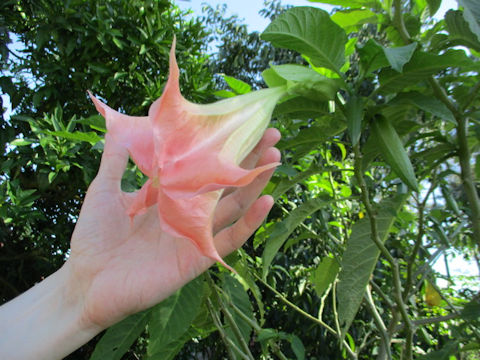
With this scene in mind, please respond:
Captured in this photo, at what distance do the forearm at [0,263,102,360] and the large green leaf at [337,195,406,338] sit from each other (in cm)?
39

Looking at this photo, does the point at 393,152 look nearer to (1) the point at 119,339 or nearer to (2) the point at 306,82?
(2) the point at 306,82

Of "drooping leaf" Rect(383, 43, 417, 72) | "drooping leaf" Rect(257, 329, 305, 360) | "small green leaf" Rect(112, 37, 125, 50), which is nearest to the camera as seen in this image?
"drooping leaf" Rect(383, 43, 417, 72)

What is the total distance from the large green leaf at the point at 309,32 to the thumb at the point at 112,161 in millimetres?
269

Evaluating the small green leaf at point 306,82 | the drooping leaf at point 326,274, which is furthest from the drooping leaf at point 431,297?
the small green leaf at point 306,82

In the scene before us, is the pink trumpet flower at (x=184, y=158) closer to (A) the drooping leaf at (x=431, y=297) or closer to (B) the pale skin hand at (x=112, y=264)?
(B) the pale skin hand at (x=112, y=264)

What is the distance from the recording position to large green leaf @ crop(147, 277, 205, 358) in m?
0.66

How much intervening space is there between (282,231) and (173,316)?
0.23 meters

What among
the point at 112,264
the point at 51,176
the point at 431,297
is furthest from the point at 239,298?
the point at 431,297

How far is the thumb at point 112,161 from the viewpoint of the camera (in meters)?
0.62

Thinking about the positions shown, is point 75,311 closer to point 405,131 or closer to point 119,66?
point 405,131

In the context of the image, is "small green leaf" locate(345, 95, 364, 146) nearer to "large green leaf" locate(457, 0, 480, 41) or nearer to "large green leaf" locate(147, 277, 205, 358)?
"large green leaf" locate(457, 0, 480, 41)

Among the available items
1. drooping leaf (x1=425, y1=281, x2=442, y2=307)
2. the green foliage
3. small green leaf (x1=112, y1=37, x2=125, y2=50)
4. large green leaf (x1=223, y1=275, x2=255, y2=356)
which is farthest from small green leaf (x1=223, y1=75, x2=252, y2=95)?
drooping leaf (x1=425, y1=281, x2=442, y2=307)

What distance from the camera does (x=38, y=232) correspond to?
2.29 m

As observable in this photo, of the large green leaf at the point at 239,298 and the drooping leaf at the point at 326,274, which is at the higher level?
the large green leaf at the point at 239,298
